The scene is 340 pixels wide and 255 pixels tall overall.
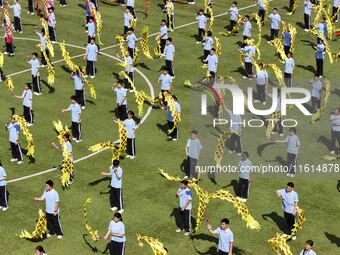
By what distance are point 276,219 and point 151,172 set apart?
6.31 metres

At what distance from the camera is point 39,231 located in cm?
2616

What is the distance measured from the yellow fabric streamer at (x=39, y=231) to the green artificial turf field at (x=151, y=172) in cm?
29

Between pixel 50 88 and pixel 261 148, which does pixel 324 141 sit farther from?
pixel 50 88

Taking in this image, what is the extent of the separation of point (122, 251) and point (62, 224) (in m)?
3.84

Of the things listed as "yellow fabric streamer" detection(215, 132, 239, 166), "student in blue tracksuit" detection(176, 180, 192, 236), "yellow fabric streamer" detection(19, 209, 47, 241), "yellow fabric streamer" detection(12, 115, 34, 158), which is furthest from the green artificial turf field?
"yellow fabric streamer" detection(12, 115, 34, 158)

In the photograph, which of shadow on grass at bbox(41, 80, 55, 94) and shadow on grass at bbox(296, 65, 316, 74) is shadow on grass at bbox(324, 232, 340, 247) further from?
shadow on grass at bbox(41, 80, 55, 94)

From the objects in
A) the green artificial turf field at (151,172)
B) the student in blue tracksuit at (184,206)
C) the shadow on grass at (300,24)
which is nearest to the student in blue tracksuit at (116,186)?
the green artificial turf field at (151,172)

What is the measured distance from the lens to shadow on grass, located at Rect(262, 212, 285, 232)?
27656mm

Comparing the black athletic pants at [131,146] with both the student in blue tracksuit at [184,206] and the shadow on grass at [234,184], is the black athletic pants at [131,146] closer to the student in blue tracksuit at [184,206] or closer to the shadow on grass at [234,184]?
the shadow on grass at [234,184]

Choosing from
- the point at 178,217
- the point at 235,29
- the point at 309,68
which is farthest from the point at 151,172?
the point at 235,29

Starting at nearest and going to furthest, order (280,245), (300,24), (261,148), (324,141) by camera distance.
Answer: (280,245) < (261,148) < (324,141) < (300,24)

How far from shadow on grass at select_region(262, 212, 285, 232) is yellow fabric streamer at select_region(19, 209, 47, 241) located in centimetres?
850

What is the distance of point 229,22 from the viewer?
171 feet

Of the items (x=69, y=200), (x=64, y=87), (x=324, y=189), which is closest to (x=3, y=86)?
(x=64, y=87)
